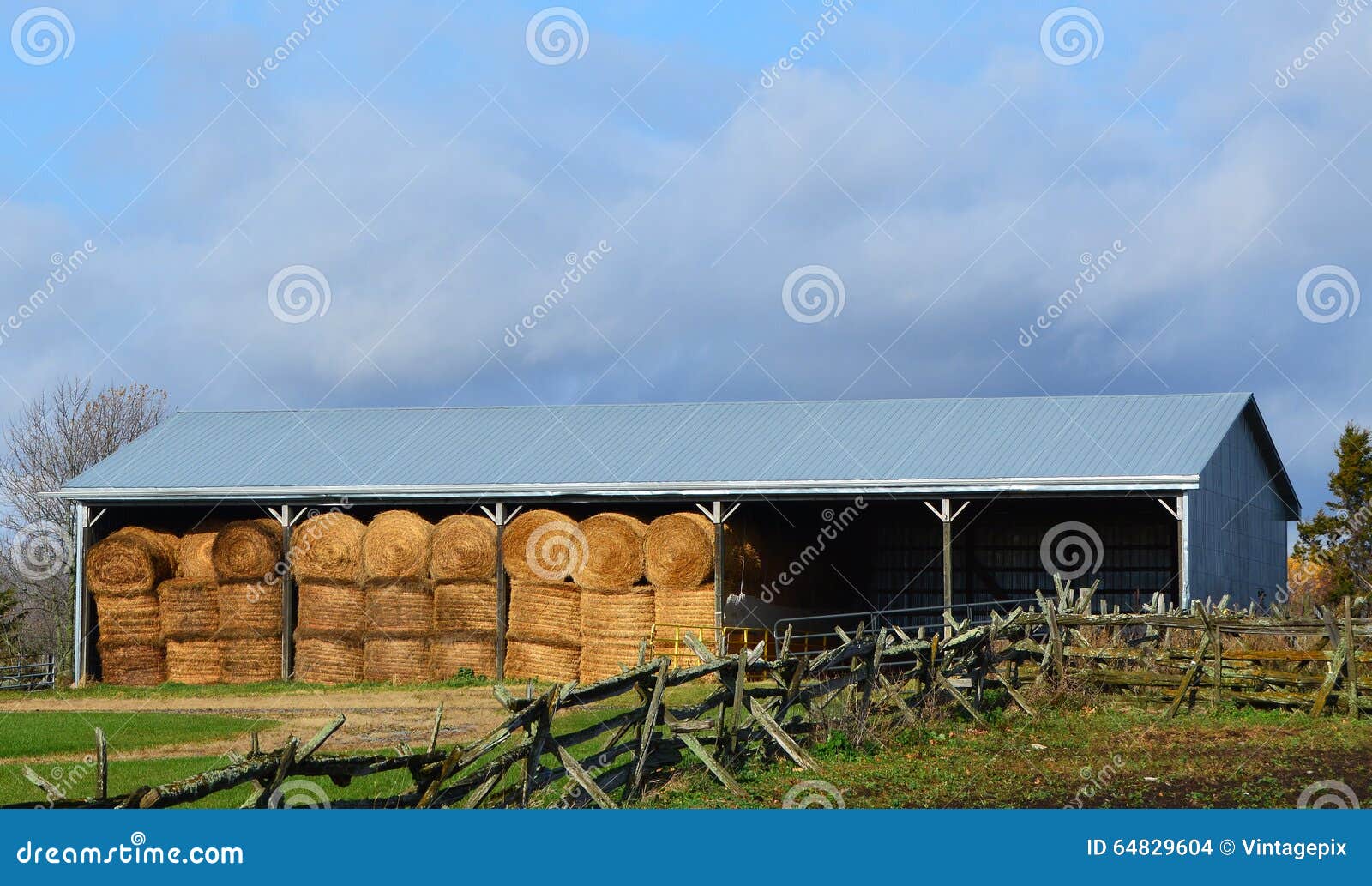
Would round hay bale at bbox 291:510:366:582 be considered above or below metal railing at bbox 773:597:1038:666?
above

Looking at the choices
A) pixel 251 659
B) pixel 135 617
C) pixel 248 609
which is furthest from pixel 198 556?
pixel 251 659

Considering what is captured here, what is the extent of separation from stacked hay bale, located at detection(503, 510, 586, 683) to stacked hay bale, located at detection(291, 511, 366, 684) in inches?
115

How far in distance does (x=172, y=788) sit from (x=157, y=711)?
49.4ft

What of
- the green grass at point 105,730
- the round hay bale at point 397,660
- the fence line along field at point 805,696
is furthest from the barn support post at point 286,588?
the fence line along field at point 805,696

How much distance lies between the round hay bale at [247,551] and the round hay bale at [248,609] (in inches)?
9.8

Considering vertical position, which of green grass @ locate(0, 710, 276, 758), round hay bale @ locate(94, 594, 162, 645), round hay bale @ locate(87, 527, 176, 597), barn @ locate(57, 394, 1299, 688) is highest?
barn @ locate(57, 394, 1299, 688)

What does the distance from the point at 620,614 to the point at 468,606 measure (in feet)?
9.61

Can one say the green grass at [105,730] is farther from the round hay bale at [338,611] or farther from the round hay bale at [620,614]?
the round hay bale at [620,614]

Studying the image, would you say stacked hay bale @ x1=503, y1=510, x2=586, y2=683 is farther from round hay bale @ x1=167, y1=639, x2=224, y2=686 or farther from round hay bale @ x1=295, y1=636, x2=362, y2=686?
round hay bale @ x1=167, y1=639, x2=224, y2=686

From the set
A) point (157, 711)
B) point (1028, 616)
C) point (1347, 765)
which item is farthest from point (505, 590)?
point (1347, 765)

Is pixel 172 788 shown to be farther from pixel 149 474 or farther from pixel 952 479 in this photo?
pixel 149 474

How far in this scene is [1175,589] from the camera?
30.9 m

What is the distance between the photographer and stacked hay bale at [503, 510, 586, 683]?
2603 centimetres

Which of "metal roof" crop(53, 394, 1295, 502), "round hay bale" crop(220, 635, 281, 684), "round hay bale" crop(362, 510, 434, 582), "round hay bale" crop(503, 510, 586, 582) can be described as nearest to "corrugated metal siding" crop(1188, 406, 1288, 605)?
"metal roof" crop(53, 394, 1295, 502)
